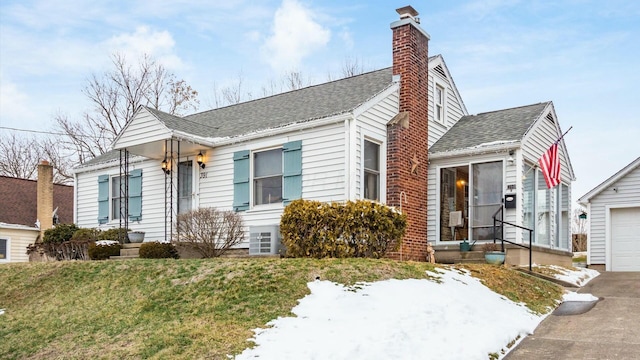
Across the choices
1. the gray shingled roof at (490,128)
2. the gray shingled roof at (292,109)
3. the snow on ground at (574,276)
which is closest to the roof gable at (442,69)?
the gray shingled roof at (490,128)

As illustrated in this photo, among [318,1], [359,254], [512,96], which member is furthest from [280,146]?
[512,96]

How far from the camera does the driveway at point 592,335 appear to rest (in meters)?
7.70

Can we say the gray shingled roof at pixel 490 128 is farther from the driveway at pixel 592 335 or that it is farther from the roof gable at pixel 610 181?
the driveway at pixel 592 335

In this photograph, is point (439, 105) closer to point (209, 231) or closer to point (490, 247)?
point (490, 247)

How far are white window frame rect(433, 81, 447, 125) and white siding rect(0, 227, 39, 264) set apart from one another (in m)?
17.0

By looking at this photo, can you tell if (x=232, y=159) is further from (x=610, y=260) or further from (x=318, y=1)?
(x=610, y=260)

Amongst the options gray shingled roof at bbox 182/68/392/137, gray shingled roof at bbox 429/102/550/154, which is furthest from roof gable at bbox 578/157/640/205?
gray shingled roof at bbox 182/68/392/137

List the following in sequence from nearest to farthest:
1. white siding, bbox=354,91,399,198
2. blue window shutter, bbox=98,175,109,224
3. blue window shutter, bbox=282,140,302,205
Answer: white siding, bbox=354,91,399,198 < blue window shutter, bbox=282,140,302,205 < blue window shutter, bbox=98,175,109,224

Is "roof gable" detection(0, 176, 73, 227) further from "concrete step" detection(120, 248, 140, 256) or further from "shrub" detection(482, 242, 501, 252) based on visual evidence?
"shrub" detection(482, 242, 501, 252)

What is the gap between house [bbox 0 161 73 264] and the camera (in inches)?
943

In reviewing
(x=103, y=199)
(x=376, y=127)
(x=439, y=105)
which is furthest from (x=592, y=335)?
(x=103, y=199)

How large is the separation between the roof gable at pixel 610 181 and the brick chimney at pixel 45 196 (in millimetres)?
19252

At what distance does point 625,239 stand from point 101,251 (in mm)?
15138

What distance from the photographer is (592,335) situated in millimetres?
8531
